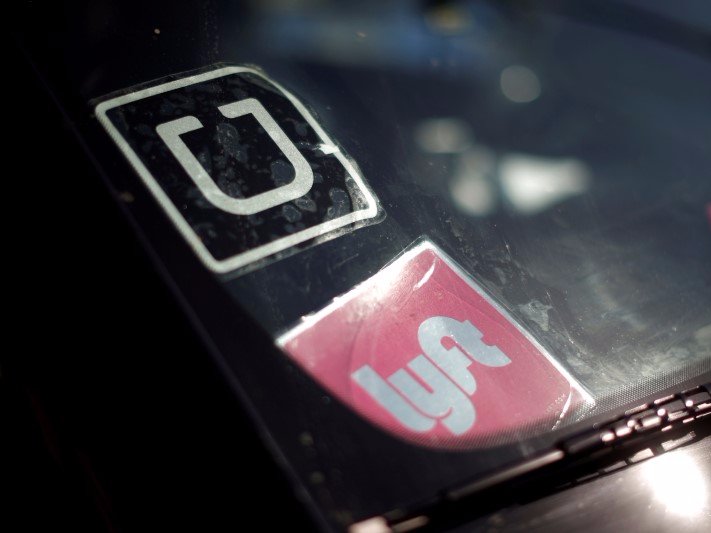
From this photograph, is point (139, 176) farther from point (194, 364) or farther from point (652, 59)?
point (652, 59)

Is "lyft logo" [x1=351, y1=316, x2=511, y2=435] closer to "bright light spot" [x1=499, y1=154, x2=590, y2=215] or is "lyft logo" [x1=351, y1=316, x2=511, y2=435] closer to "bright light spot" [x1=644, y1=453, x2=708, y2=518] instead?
"bright light spot" [x1=644, y1=453, x2=708, y2=518]

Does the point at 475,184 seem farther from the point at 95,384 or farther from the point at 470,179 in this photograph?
the point at 95,384

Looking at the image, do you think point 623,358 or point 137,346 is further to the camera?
point 623,358

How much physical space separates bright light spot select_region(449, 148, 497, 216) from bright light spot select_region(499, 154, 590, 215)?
4 cm

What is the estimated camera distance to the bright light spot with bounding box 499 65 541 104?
5.19 ft

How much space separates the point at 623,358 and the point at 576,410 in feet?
0.61

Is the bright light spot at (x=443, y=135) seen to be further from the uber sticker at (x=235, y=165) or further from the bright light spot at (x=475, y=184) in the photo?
the uber sticker at (x=235, y=165)

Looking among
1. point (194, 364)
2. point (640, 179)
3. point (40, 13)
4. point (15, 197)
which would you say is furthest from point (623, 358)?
point (40, 13)

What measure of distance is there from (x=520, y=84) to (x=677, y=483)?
1093 millimetres

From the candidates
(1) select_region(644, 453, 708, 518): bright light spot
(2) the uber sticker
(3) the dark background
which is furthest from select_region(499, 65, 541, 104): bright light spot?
(3) the dark background

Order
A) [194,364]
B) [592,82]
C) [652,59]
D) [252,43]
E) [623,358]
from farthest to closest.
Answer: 1. [652,59]
2. [592,82]
3. [252,43]
4. [623,358]
5. [194,364]

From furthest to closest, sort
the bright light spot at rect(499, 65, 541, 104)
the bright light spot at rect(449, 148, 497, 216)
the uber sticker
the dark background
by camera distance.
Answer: the bright light spot at rect(499, 65, 541, 104), the bright light spot at rect(449, 148, 497, 216), the uber sticker, the dark background

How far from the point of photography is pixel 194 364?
33.2 inches

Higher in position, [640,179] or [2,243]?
[2,243]
